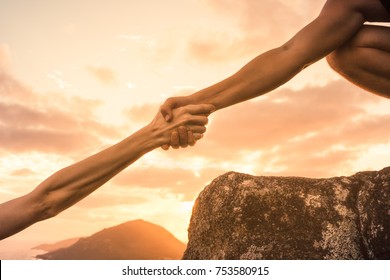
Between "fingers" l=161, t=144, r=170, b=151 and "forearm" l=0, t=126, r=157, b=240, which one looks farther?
"fingers" l=161, t=144, r=170, b=151

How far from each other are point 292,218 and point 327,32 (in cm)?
117

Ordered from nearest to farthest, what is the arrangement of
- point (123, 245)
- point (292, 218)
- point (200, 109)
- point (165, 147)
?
1. point (292, 218)
2. point (200, 109)
3. point (165, 147)
4. point (123, 245)

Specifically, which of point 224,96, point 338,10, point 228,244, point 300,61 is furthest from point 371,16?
point 228,244

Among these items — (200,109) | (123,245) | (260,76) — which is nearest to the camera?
(260,76)

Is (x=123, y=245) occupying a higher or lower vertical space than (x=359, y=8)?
higher

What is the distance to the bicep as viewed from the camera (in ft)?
7.43

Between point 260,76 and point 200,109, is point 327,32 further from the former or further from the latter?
point 200,109

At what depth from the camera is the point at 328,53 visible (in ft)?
7.83

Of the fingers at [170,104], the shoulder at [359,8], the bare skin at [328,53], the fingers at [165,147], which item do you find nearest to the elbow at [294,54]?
the bare skin at [328,53]

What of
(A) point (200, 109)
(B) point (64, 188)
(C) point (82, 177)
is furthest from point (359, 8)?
(B) point (64, 188)

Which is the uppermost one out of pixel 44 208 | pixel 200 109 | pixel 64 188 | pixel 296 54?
pixel 296 54

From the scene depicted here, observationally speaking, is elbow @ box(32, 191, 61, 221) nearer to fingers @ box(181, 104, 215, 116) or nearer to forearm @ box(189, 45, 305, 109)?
fingers @ box(181, 104, 215, 116)

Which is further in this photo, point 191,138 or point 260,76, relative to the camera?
point 191,138

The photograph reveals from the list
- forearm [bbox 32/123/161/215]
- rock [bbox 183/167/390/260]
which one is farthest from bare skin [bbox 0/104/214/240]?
rock [bbox 183/167/390/260]
